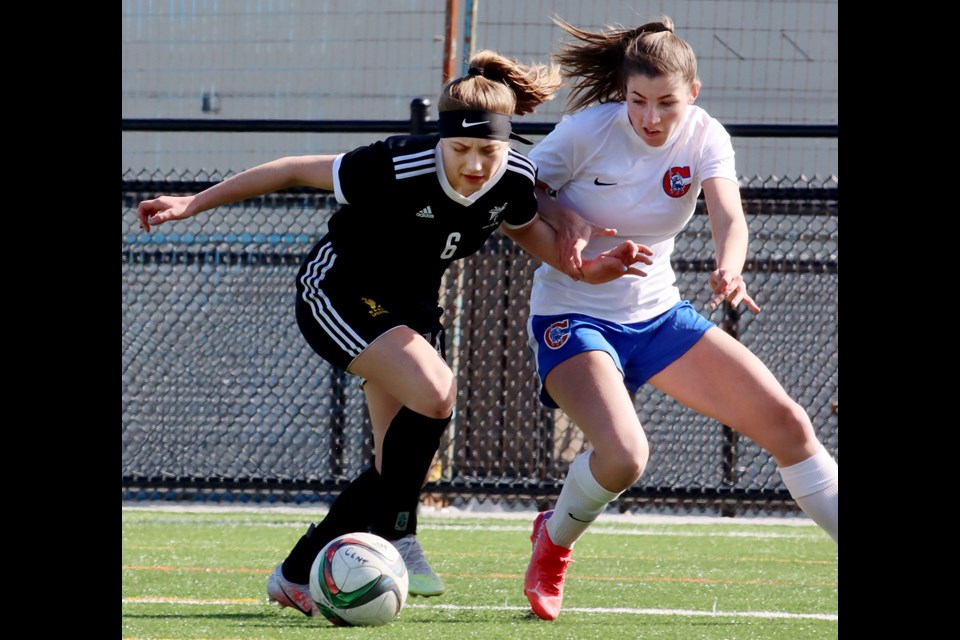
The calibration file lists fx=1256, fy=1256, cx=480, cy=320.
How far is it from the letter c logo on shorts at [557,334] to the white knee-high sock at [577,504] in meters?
0.34

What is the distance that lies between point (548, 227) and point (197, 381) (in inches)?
144

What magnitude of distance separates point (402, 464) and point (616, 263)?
0.84 meters

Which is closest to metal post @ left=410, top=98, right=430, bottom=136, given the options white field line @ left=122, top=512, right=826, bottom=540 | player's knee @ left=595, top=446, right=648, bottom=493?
white field line @ left=122, top=512, right=826, bottom=540

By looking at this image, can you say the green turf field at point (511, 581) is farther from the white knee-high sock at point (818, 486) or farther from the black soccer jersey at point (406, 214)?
the black soccer jersey at point (406, 214)

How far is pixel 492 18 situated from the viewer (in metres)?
7.08

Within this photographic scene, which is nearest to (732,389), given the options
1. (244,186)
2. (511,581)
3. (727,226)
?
(727,226)

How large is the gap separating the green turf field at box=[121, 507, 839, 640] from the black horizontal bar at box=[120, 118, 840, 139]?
2.00 meters

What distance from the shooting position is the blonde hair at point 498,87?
3.67m

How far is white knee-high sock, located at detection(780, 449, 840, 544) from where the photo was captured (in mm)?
3506

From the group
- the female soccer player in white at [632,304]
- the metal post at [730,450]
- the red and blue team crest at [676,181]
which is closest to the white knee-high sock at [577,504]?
the female soccer player in white at [632,304]

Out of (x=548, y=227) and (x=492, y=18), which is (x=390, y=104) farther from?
(x=548, y=227)
